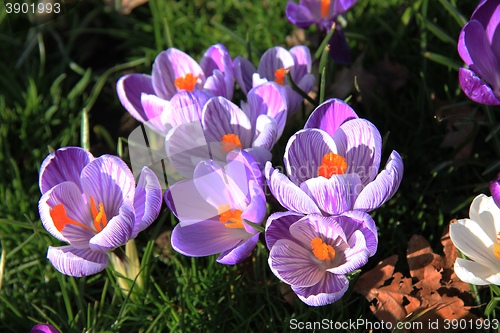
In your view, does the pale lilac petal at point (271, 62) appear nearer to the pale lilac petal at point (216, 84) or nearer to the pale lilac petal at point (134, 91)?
the pale lilac petal at point (216, 84)

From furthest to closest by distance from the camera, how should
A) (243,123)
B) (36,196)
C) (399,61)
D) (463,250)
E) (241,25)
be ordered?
(241,25) → (399,61) → (36,196) → (243,123) → (463,250)

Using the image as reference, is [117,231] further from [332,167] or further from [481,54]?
[481,54]

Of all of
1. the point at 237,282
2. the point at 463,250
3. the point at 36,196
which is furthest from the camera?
the point at 36,196

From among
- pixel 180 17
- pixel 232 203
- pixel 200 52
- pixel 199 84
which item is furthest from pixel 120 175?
pixel 180 17

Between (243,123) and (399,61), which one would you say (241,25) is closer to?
(399,61)

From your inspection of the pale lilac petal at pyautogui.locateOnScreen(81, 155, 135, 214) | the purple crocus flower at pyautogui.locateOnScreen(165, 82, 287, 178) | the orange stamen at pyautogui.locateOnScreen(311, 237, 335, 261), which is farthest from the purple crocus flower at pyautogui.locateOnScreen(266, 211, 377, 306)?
the pale lilac petal at pyautogui.locateOnScreen(81, 155, 135, 214)

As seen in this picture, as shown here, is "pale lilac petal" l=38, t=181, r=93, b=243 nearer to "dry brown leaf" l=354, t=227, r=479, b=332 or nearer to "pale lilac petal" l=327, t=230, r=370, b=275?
"pale lilac petal" l=327, t=230, r=370, b=275
